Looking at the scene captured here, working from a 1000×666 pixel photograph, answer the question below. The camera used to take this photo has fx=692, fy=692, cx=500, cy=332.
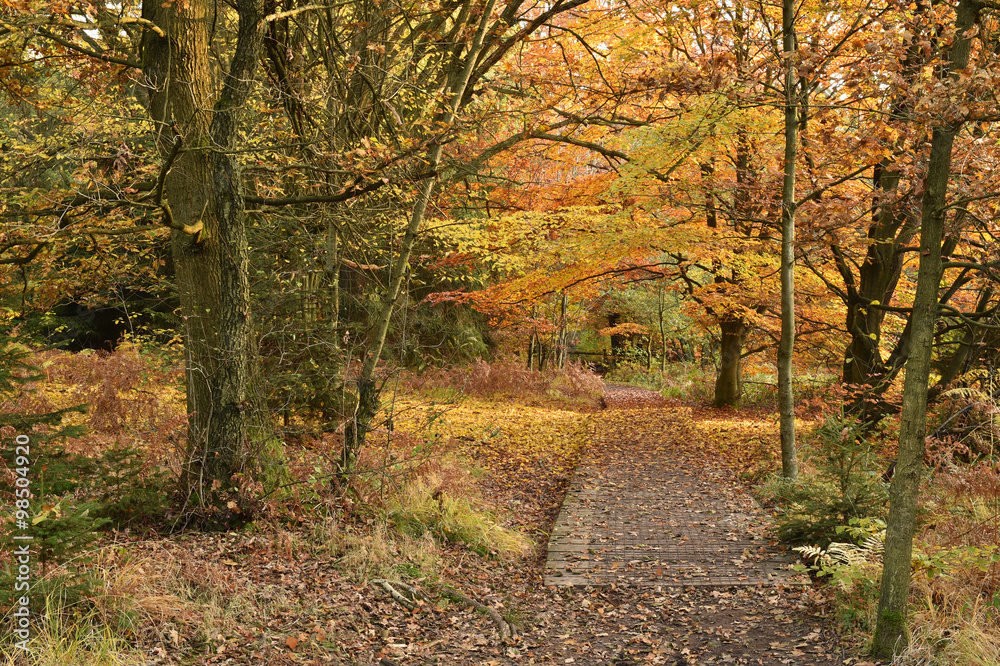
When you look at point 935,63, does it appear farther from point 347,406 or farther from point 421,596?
point 347,406

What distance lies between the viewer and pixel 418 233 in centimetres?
741

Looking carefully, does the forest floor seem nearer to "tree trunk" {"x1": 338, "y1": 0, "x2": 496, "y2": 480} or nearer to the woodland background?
the woodland background

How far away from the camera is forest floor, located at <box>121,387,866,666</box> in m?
4.38

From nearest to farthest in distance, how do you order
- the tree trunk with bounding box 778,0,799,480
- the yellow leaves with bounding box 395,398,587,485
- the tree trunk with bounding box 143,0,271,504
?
the tree trunk with bounding box 143,0,271,504, the tree trunk with bounding box 778,0,799,480, the yellow leaves with bounding box 395,398,587,485

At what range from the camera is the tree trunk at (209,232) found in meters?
5.38

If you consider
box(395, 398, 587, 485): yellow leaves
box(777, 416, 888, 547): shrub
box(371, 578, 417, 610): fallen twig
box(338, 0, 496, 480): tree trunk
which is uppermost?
box(338, 0, 496, 480): tree trunk

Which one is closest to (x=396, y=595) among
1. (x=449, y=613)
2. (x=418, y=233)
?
(x=449, y=613)

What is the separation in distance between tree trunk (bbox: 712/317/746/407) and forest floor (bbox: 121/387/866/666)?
8.50 m

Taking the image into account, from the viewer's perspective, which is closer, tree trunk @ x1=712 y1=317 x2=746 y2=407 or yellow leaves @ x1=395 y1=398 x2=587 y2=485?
yellow leaves @ x1=395 y1=398 x2=587 y2=485

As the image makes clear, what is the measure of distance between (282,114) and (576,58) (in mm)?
6755

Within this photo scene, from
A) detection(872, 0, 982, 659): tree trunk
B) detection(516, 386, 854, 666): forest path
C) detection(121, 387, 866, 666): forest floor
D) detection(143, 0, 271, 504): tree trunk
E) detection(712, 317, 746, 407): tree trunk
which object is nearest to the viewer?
detection(872, 0, 982, 659): tree trunk

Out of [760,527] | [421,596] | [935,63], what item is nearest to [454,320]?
[760,527]

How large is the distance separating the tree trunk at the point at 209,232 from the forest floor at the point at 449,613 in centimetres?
78

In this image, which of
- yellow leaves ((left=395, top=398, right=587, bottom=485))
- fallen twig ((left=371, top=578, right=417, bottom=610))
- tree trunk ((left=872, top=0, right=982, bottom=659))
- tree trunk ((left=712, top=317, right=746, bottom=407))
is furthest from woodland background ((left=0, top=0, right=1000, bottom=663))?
tree trunk ((left=712, top=317, right=746, bottom=407))
